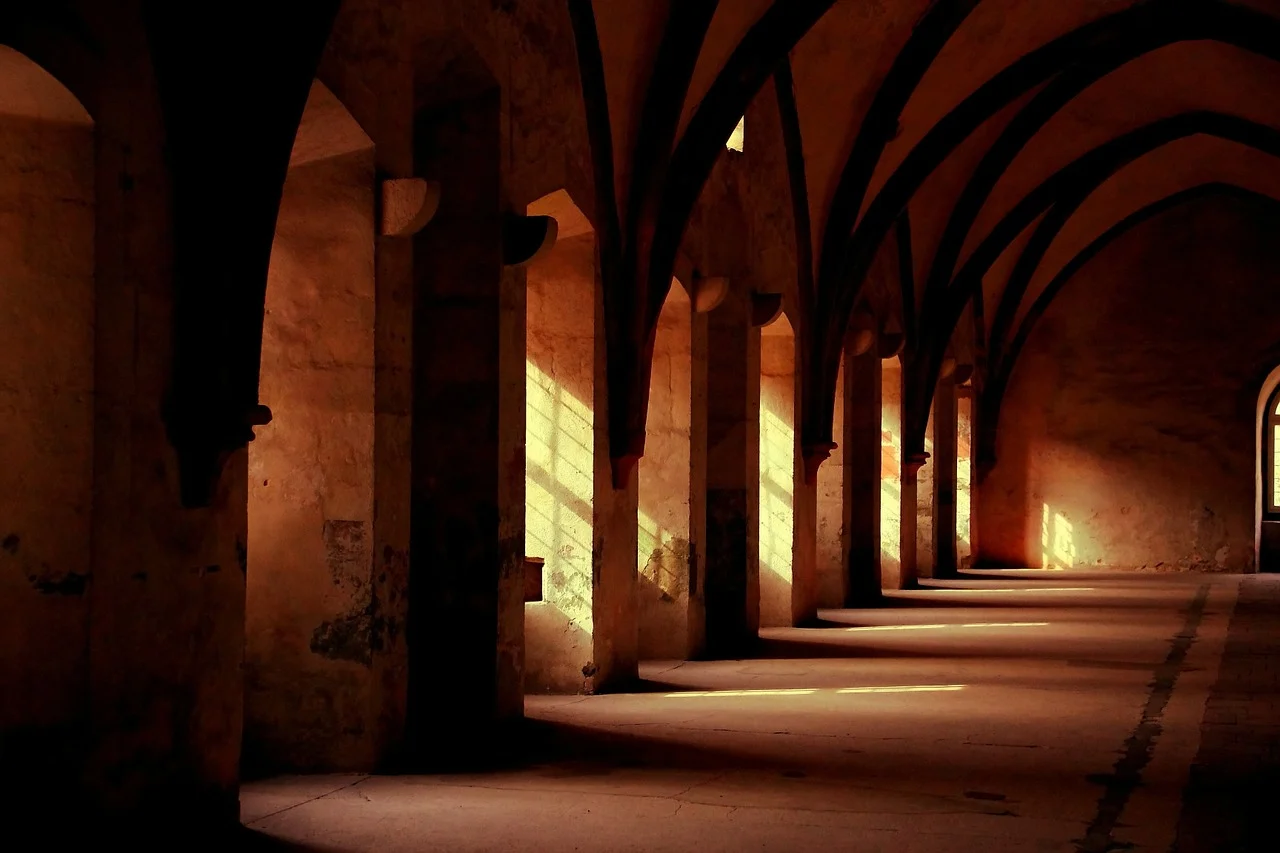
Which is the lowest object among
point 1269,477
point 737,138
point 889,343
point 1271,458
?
point 1269,477

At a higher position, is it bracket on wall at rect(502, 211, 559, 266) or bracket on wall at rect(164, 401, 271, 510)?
bracket on wall at rect(502, 211, 559, 266)

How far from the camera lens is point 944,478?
17.9 meters

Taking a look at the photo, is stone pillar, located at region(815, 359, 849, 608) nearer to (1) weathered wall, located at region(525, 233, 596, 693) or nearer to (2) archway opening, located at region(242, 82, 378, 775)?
(1) weathered wall, located at region(525, 233, 596, 693)

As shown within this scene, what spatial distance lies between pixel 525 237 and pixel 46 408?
280 cm

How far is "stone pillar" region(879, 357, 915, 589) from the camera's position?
49.9ft

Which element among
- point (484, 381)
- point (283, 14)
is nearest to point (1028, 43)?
point (484, 381)

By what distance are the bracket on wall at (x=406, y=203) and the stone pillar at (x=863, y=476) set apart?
844 centimetres

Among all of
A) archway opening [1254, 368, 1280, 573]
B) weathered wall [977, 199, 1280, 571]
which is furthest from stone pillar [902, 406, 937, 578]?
archway opening [1254, 368, 1280, 573]

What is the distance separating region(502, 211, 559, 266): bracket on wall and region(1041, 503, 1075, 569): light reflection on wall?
47.6 feet

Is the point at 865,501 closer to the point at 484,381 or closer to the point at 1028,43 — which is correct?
the point at 1028,43

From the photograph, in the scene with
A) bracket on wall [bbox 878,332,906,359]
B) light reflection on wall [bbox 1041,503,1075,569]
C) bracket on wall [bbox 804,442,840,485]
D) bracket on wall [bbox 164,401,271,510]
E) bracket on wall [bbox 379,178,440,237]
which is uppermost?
bracket on wall [bbox 878,332,906,359]

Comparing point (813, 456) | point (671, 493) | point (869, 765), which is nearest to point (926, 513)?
point (813, 456)

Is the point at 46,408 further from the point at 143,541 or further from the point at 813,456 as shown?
the point at 813,456

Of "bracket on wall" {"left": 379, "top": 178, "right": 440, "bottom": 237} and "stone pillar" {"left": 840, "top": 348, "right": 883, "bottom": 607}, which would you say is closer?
"bracket on wall" {"left": 379, "top": 178, "right": 440, "bottom": 237}
